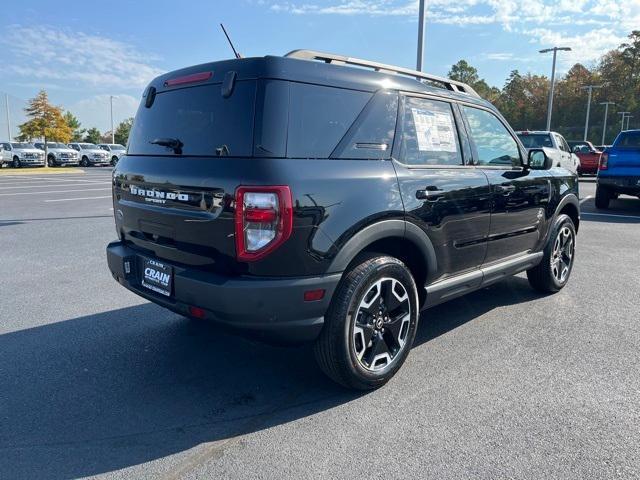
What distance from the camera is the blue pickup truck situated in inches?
438

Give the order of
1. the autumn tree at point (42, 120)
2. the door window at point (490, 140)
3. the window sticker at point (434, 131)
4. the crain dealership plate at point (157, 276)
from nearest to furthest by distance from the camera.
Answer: the crain dealership plate at point (157, 276)
the window sticker at point (434, 131)
the door window at point (490, 140)
the autumn tree at point (42, 120)

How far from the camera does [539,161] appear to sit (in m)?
4.66

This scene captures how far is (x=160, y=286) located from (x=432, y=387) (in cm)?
181

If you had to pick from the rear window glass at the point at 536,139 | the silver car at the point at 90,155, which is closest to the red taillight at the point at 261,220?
the rear window glass at the point at 536,139

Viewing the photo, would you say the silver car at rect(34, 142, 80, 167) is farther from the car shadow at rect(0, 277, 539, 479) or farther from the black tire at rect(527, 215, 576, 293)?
the black tire at rect(527, 215, 576, 293)

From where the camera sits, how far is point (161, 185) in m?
3.04

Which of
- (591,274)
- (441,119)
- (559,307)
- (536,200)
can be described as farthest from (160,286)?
(591,274)

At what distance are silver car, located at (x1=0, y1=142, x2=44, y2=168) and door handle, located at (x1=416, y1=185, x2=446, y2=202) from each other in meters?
35.6

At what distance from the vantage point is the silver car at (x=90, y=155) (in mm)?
37281

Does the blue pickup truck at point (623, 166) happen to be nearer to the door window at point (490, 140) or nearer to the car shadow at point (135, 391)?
the door window at point (490, 140)

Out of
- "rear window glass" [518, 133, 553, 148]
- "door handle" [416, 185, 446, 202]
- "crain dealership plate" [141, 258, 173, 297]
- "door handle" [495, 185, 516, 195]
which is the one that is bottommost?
"crain dealership plate" [141, 258, 173, 297]

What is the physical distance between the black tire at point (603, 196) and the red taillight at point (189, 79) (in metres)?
11.8

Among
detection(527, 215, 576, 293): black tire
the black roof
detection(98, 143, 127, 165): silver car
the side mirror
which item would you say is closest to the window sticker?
the black roof

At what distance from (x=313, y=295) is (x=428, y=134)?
5.07 feet
